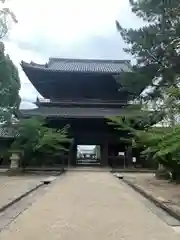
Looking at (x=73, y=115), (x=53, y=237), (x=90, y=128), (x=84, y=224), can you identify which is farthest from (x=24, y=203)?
(x=90, y=128)

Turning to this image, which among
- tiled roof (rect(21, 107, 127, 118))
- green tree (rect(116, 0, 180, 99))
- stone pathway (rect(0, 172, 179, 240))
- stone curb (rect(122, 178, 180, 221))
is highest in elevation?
green tree (rect(116, 0, 180, 99))

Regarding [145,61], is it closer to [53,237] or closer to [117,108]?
[117,108]

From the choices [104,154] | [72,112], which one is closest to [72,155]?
[104,154]

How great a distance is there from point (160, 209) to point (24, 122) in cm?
1731

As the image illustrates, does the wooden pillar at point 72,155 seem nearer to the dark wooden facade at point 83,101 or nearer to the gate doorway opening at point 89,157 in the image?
the dark wooden facade at point 83,101

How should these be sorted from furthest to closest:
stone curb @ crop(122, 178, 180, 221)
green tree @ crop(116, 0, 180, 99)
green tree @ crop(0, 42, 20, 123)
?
green tree @ crop(0, 42, 20, 123), green tree @ crop(116, 0, 180, 99), stone curb @ crop(122, 178, 180, 221)

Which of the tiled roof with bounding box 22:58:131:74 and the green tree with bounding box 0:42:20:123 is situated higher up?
the tiled roof with bounding box 22:58:131:74

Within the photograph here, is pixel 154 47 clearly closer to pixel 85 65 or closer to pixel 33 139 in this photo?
pixel 33 139

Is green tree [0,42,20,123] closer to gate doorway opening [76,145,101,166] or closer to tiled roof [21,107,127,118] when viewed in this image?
tiled roof [21,107,127,118]

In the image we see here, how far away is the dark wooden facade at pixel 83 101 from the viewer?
32.5 meters

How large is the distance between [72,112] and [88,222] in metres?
25.2

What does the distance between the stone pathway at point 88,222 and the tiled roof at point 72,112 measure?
20491 millimetres

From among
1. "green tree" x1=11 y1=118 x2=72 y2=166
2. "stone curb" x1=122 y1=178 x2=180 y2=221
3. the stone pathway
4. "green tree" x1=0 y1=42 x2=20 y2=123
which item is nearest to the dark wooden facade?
"green tree" x1=0 y1=42 x2=20 y2=123

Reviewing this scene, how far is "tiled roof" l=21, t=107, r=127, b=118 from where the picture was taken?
31.0 metres
